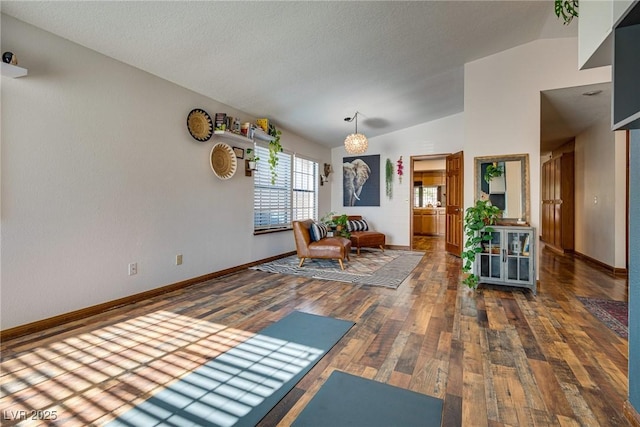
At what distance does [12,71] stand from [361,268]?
428 centimetres

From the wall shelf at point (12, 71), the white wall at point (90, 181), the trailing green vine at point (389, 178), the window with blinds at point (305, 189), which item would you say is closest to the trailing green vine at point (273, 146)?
the window with blinds at point (305, 189)

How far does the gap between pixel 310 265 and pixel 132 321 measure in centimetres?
275

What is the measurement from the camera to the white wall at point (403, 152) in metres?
6.22

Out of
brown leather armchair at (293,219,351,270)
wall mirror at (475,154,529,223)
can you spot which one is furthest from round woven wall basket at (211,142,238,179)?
wall mirror at (475,154,529,223)

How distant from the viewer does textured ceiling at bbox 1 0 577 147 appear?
7.79ft

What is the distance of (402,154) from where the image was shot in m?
6.68

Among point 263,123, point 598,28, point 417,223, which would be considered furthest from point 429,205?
point 598,28

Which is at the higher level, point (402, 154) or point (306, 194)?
point (402, 154)

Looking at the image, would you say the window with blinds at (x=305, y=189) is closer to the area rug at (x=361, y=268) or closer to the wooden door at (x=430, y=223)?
the area rug at (x=361, y=268)

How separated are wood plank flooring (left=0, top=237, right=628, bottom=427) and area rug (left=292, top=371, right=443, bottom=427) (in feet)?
0.20

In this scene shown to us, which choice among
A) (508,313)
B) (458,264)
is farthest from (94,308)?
(458,264)

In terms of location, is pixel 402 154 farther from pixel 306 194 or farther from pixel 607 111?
pixel 607 111

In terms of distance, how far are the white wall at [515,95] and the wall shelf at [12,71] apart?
4654mm

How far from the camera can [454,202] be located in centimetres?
582
